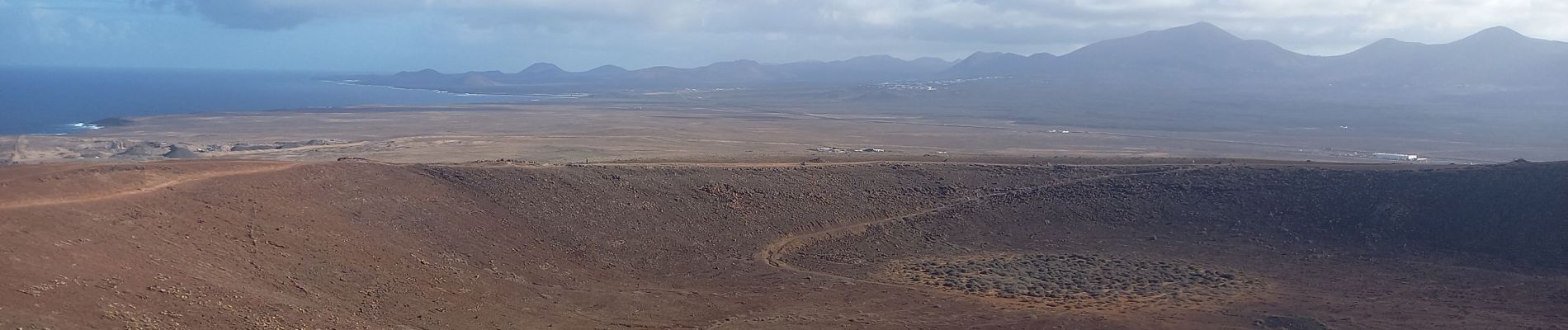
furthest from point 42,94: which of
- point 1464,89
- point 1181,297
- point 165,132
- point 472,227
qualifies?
point 1464,89

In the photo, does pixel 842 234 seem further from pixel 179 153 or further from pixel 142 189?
pixel 179 153

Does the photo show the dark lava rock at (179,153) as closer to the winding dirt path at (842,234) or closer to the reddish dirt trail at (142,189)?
the reddish dirt trail at (142,189)

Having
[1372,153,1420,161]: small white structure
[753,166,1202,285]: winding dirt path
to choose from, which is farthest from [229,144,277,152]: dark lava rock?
[1372,153,1420,161]: small white structure

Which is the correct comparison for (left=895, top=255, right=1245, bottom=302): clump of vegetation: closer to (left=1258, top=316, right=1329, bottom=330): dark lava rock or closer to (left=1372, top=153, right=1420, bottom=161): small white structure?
(left=1258, top=316, right=1329, bottom=330): dark lava rock

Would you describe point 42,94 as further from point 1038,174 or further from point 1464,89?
point 1464,89

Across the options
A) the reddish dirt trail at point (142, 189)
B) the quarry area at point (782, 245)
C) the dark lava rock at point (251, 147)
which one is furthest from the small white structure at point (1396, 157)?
the dark lava rock at point (251, 147)

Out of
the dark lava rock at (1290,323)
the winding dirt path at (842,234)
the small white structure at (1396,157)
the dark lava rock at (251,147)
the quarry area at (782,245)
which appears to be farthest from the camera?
the small white structure at (1396,157)

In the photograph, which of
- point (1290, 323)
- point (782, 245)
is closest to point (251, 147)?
point (782, 245)

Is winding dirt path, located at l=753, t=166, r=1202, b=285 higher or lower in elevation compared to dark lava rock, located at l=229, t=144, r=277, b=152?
higher
